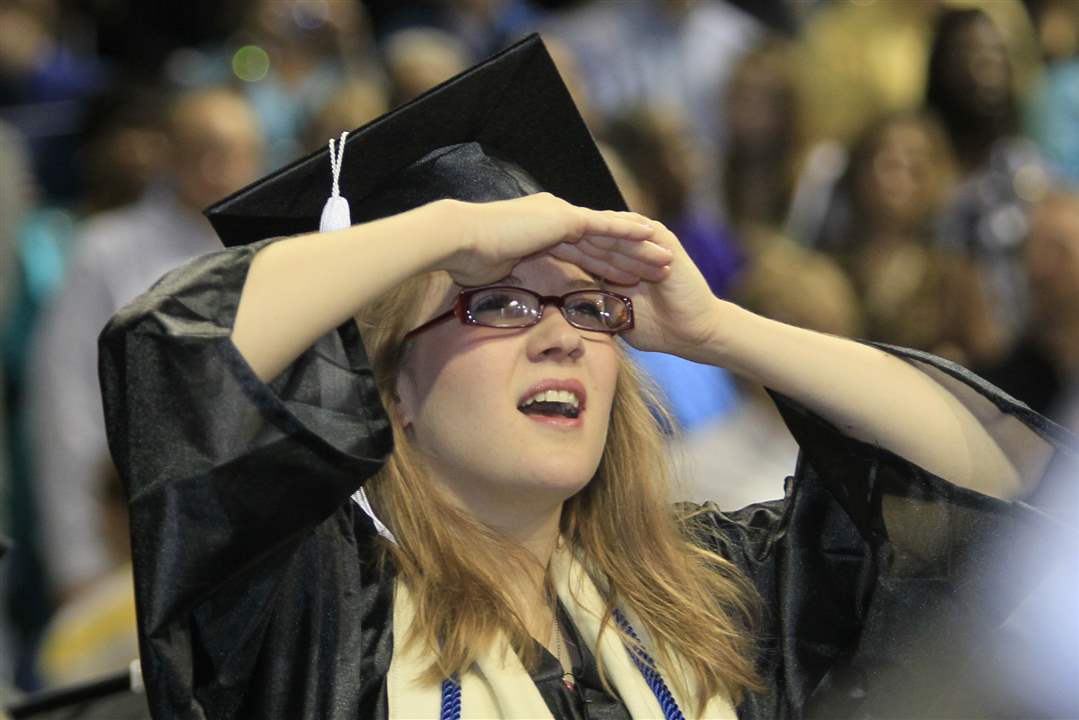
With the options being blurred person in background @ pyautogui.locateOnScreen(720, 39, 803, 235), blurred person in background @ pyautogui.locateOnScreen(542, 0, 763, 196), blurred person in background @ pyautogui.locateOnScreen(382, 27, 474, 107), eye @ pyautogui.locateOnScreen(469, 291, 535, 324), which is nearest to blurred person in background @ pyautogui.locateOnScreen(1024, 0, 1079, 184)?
blurred person in background @ pyautogui.locateOnScreen(720, 39, 803, 235)

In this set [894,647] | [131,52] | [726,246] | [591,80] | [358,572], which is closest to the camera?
[358,572]

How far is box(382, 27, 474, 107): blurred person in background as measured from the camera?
468 cm

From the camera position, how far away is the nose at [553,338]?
2184 mm

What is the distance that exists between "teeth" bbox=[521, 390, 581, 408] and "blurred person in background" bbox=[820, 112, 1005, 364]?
2190 millimetres

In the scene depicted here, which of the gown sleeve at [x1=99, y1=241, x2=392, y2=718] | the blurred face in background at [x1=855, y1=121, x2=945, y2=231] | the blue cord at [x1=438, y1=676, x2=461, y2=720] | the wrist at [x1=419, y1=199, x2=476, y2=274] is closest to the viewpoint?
the gown sleeve at [x1=99, y1=241, x2=392, y2=718]

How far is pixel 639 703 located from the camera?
2219 millimetres

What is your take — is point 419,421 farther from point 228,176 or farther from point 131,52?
point 131,52

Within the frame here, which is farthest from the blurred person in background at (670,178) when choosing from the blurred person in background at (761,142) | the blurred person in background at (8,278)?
the blurred person in background at (8,278)

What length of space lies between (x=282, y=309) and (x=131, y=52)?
4.48 m

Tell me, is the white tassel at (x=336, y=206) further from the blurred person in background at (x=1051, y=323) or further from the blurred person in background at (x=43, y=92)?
the blurred person in background at (x=43, y=92)

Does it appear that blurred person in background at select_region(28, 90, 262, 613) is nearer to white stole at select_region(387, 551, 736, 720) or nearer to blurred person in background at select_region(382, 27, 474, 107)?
blurred person in background at select_region(382, 27, 474, 107)

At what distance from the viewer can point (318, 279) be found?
1.94m

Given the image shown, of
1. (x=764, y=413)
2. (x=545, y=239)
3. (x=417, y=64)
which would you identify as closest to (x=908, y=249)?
(x=764, y=413)

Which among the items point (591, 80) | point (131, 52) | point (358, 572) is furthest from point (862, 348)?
point (131, 52)
